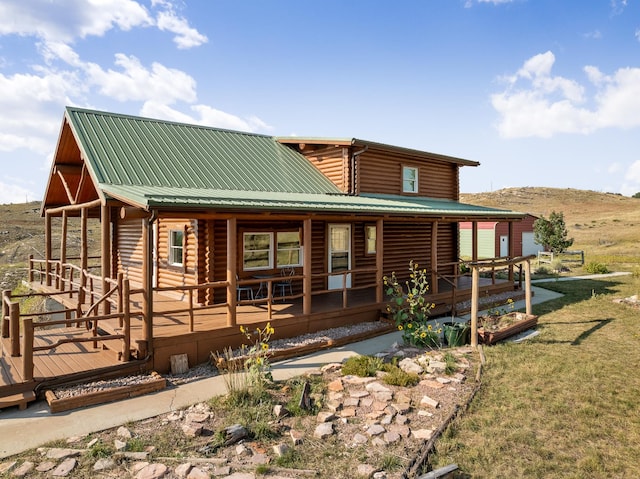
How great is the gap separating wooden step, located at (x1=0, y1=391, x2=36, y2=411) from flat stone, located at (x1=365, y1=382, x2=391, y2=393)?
5508 mm

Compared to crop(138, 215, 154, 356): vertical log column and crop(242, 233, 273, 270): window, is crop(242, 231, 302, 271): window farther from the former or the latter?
crop(138, 215, 154, 356): vertical log column

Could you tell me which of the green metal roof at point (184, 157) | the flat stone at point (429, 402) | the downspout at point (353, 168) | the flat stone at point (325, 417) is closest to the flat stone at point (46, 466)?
the flat stone at point (325, 417)

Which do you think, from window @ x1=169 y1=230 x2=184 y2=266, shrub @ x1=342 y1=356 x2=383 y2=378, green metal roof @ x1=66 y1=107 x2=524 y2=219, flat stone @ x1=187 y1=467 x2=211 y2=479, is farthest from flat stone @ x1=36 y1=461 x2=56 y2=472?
window @ x1=169 y1=230 x2=184 y2=266

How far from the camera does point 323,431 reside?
581cm

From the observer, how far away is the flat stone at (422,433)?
5676 millimetres

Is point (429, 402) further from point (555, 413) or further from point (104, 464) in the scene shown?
point (104, 464)

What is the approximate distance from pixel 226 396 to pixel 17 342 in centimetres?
444

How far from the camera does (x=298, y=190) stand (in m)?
13.5

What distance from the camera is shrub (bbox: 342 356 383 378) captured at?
797cm

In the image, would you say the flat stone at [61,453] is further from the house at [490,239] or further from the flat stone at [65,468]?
the house at [490,239]

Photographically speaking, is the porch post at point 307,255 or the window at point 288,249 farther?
the window at point 288,249

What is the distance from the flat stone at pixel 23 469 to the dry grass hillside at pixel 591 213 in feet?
101

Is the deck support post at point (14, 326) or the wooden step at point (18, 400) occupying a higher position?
the deck support post at point (14, 326)

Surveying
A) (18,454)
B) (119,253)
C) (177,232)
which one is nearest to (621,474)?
(18,454)
